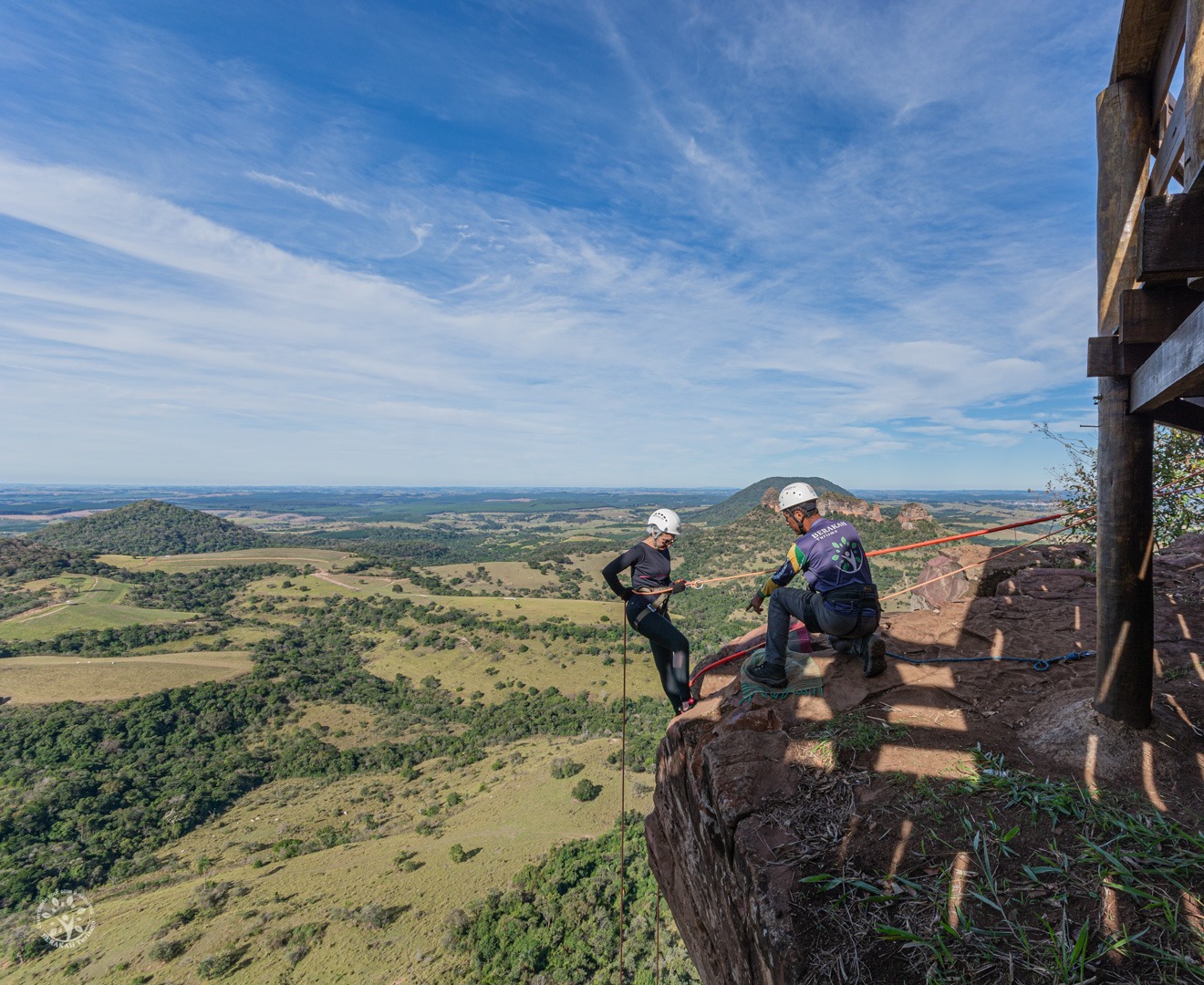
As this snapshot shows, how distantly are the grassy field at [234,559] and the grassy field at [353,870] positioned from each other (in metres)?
82.8

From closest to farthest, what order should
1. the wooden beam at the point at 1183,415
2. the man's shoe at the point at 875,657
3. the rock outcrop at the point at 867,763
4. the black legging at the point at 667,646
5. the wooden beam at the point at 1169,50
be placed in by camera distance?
the wooden beam at the point at 1169,50 < the rock outcrop at the point at 867,763 < the wooden beam at the point at 1183,415 < the man's shoe at the point at 875,657 < the black legging at the point at 667,646

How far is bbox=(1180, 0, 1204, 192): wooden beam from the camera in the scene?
6.80ft

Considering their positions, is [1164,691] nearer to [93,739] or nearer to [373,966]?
[373,966]

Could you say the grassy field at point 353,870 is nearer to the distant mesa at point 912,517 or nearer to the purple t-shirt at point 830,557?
the purple t-shirt at point 830,557

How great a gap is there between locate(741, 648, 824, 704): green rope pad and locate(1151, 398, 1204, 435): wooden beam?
401cm

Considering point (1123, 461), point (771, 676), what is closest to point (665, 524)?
point (771, 676)

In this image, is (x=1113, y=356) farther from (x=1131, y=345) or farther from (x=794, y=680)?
(x=794, y=680)

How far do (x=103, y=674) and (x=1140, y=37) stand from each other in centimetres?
8314

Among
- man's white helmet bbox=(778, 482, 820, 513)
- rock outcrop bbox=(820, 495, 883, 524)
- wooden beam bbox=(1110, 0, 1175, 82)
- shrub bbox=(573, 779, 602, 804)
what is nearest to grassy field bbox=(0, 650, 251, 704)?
shrub bbox=(573, 779, 602, 804)

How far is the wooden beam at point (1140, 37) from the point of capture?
3229mm

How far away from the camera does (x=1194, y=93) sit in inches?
86.0

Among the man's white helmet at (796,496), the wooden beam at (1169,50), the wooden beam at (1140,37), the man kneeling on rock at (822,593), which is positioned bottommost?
the man kneeling on rock at (822,593)

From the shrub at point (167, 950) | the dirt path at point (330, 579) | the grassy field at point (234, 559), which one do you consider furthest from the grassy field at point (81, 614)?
the shrub at point (167, 950)

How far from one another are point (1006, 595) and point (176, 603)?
113m
